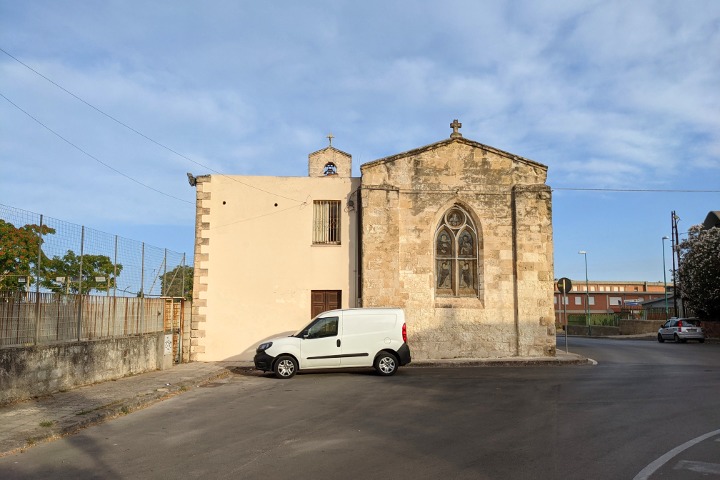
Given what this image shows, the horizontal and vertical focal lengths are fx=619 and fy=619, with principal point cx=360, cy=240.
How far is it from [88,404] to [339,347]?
6.76 m

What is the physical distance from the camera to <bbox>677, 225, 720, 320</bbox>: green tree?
33.6m

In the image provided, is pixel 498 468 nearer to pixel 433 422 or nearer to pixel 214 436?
pixel 433 422

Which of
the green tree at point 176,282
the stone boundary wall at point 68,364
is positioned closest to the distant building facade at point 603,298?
the green tree at point 176,282

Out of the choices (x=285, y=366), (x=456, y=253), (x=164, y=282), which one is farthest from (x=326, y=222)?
(x=285, y=366)

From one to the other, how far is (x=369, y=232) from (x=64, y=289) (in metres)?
9.77

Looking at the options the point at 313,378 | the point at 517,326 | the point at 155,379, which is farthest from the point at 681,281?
the point at 155,379

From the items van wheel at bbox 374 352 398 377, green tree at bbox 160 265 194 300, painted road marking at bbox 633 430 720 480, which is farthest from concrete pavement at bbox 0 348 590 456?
painted road marking at bbox 633 430 720 480

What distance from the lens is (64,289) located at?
12.6 metres

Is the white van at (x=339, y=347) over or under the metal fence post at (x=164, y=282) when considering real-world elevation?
under

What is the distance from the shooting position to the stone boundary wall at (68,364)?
1071 centimetres

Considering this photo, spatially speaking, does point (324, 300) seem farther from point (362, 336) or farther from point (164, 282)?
point (164, 282)

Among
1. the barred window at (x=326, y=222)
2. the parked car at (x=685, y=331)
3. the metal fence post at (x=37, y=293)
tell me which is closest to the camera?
the metal fence post at (x=37, y=293)

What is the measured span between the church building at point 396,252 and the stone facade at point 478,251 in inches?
1.3

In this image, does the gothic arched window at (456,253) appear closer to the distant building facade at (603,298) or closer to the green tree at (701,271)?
the green tree at (701,271)
